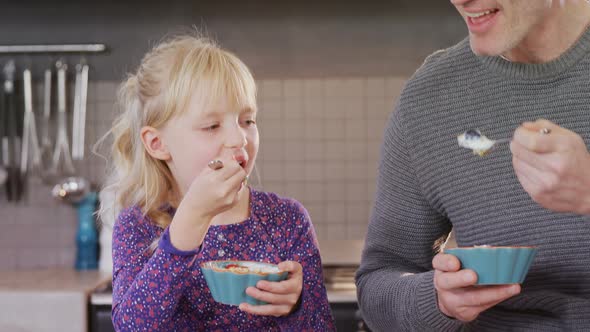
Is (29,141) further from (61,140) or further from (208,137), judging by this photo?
(208,137)

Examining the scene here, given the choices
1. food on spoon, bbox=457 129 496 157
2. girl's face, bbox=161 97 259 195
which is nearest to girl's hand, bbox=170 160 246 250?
girl's face, bbox=161 97 259 195

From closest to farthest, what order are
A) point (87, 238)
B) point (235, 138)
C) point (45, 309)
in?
point (235, 138) < point (45, 309) < point (87, 238)

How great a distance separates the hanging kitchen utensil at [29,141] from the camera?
335 cm

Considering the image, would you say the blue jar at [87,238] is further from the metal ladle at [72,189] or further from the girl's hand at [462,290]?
the girl's hand at [462,290]

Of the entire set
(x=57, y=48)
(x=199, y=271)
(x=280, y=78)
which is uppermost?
(x=57, y=48)

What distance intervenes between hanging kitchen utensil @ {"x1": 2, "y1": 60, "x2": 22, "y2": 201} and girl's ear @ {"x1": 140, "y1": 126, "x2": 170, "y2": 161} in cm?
Answer: 186

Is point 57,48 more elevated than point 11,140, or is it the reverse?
point 57,48

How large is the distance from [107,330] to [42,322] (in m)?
0.23

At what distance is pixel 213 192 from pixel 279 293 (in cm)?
21

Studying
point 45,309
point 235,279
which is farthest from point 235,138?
point 45,309

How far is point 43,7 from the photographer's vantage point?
341cm

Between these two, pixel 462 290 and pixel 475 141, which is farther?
pixel 475 141

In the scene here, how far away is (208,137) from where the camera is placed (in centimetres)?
156

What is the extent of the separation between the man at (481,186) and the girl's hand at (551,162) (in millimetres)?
157
